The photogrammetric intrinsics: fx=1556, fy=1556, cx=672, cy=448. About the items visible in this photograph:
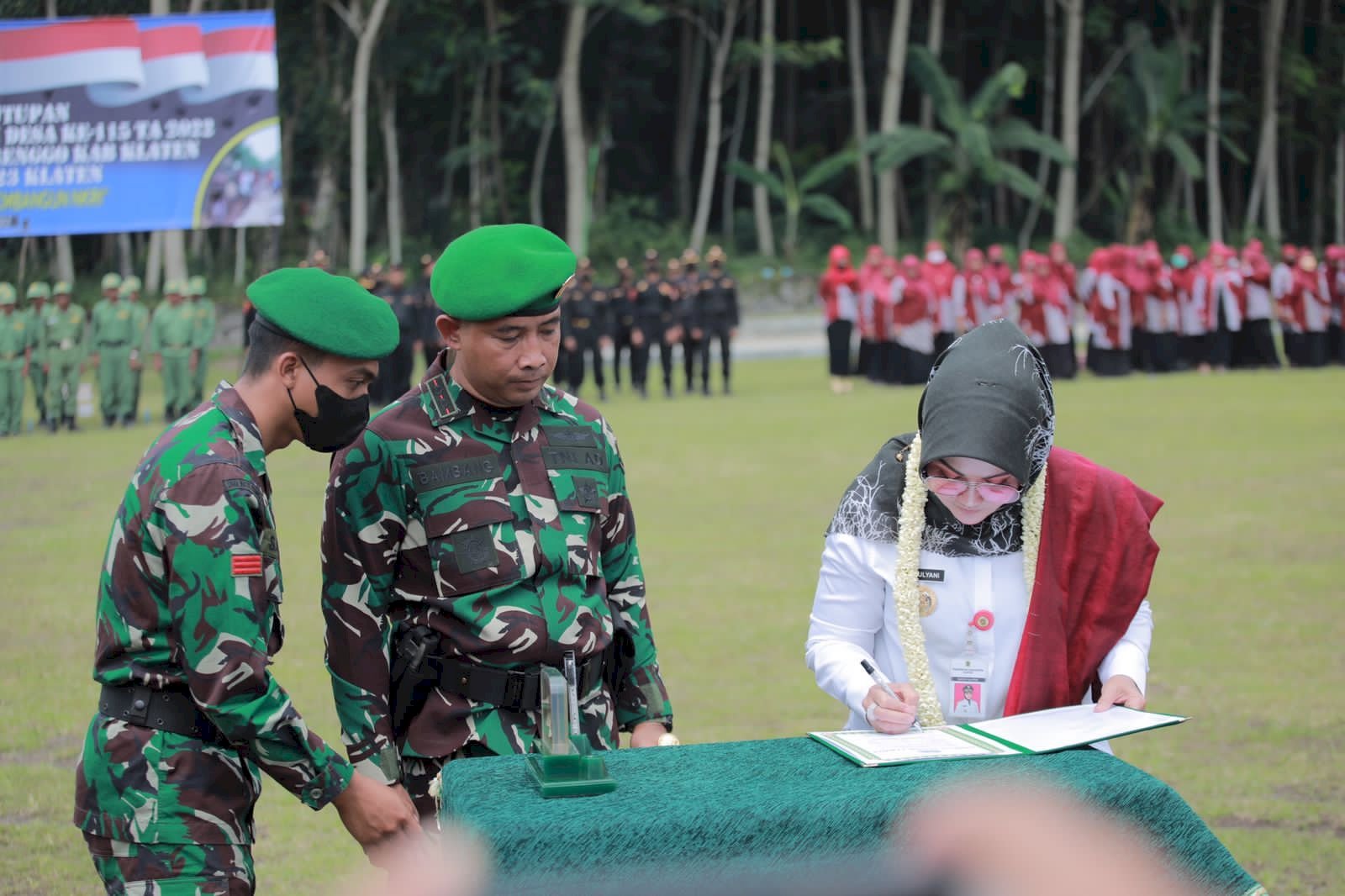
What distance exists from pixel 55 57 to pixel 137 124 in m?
2.41

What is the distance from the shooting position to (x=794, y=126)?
4056 cm

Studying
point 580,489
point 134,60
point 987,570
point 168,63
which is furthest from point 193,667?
point 168,63

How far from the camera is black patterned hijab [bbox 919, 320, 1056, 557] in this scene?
9.06ft

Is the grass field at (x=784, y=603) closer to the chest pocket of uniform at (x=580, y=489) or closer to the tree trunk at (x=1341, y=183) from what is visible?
the chest pocket of uniform at (x=580, y=489)

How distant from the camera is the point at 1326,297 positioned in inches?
931

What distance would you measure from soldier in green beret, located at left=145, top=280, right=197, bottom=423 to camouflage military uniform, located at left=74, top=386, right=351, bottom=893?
17.3 m

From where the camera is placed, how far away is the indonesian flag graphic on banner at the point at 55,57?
371 inches

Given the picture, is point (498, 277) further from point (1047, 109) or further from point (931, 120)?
point (1047, 109)

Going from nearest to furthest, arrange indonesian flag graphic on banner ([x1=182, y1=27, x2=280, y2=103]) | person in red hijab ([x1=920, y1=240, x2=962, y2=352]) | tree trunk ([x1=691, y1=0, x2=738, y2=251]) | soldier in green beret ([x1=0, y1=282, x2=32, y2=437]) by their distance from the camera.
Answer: indonesian flag graphic on banner ([x1=182, y1=27, x2=280, y2=103]) < soldier in green beret ([x1=0, y1=282, x2=32, y2=437]) < person in red hijab ([x1=920, y1=240, x2=962, y2=352]) < tree trunk ([x1=691, y1=0, x2=738, y2=251])

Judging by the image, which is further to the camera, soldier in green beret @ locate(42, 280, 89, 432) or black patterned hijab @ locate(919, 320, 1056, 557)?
soldier in green beret @ locate(42, 280, 89, 432)

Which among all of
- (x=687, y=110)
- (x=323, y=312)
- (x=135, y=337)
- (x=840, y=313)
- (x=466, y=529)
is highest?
(x=687, y=110)

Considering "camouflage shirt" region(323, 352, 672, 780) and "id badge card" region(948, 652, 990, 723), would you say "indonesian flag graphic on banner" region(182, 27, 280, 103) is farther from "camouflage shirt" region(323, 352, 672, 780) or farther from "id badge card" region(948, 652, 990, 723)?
"id badge card" region(948, 652, 990, 723)

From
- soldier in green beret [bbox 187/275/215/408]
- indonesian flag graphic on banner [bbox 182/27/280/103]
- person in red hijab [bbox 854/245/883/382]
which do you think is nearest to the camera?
indonesian flag graphic on banner [bbox 182/27/280/103]

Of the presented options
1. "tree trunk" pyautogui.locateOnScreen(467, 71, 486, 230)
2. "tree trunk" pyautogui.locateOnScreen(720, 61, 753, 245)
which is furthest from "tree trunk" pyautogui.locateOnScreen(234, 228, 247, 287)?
"tree trunk" pyautogui.locateOnScreen(720, 61, 753, 245)
